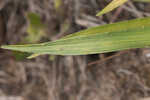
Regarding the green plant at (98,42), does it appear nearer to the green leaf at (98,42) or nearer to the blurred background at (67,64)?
the green leaf at (98,42)

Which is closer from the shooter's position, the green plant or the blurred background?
the green plant

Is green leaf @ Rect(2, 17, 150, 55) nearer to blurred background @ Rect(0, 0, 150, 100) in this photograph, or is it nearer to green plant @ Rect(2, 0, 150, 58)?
green plant @ Rect(2, 0, 150, 58)

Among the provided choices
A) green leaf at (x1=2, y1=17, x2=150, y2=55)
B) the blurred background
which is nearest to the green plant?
green leaf at (x1=2, y1=17, x2=150, y2=55)

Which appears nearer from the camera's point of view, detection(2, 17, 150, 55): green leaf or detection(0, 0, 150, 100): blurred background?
detection(2, 17, 150, 55): green leaf

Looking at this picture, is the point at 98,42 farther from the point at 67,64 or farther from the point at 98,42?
the point at 67,64

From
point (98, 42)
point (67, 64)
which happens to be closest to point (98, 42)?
point (98, 42)

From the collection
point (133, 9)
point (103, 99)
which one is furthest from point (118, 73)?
point (133, 9)
